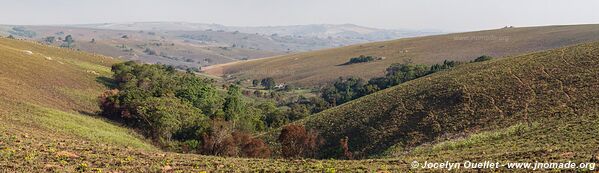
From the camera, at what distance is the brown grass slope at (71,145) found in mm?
28438

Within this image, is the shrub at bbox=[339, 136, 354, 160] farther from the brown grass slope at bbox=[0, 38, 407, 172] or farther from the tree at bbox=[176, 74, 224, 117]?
the tree at bbox=[176, 74, 224, 117]

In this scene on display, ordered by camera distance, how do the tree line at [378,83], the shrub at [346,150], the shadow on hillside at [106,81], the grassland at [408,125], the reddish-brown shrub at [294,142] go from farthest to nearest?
the tree line at [378,83], the shadow on hillside at [106,81], the reddish-brown shrub at [294,142], the shrub at [346,150], the grassland at [408,125]

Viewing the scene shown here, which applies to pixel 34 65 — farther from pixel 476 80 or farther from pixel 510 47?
pixel 510 47

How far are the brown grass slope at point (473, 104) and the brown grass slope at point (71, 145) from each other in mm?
23204

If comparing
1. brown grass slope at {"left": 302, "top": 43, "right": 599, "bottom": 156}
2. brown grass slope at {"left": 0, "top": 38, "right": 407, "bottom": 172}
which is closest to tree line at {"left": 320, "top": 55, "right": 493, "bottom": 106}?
brown grass slope at {"left": 302, "top": 43, "right": 599, "bottom": 156}

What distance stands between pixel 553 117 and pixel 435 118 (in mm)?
13562

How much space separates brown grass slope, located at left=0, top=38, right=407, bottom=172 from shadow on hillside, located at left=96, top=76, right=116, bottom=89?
45.7 ft

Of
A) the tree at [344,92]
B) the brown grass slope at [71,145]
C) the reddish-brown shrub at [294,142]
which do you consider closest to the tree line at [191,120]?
the reddish-brown shrub at [294,142]

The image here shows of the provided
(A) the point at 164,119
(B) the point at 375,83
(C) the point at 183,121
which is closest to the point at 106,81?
(C) the point at 183,121

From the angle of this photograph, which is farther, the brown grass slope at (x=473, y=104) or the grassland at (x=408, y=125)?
the brown grass slope at (x=473, y=104)

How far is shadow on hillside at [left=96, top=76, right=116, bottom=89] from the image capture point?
10801cm

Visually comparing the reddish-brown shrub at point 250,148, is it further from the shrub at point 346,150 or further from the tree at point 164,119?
the tree at point 164,119

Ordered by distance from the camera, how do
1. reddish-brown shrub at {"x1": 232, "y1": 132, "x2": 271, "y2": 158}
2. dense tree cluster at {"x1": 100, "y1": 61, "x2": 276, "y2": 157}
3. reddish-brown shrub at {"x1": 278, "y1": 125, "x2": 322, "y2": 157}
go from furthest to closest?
dense tree cluster at {"x1": 100, "y1": 61, "x2": 276, "y2": 157} → reddish-brown shrub at {"x1": 278, "y1": 125, "x2": 322, "y2": 157} → reddish-brown shrub at {"x1": 232, "y1": 132, "x2": 271, "y2": 158}

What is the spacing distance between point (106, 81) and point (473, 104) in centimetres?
8903
